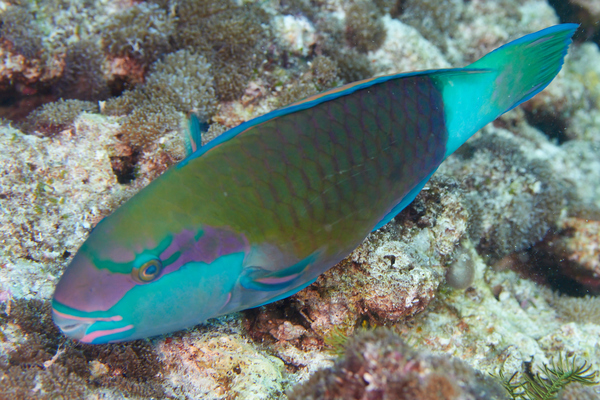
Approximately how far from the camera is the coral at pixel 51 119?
10.6 ft

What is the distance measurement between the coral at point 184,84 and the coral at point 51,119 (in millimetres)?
736

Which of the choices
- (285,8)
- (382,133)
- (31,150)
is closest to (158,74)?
(31,150)

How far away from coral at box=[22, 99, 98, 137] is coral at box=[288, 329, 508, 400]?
3.28 m

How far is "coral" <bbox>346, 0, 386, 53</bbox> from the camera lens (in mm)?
4863

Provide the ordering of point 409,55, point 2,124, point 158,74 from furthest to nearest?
point 409,55 < point 158,74 < point 2,124

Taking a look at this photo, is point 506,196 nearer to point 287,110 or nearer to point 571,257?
point 571,257

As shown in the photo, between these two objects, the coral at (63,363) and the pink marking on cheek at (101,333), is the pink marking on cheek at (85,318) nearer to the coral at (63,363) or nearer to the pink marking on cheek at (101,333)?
the pink marking on cheek at (101,333)

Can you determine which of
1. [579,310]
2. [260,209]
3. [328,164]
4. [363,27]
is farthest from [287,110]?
[579,310]

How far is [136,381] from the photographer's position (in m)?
2.11

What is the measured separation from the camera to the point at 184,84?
11.6 ft

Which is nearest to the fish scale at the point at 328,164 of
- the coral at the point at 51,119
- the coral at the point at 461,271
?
the coral at the point at 461,271

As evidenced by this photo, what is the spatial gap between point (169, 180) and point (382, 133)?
1099 millimetres

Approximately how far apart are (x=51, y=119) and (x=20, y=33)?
4.53ft

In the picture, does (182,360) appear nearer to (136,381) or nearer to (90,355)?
(136,381)
